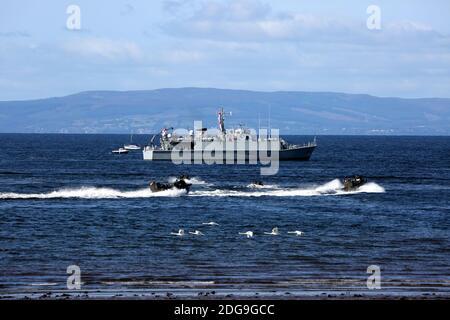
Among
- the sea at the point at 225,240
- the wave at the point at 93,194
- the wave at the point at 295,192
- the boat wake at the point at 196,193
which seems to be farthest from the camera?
the wave at the point at 295,192

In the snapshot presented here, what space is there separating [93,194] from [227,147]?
72.7m

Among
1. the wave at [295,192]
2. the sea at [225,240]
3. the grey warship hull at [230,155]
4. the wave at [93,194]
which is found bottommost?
the sea at [225,240]

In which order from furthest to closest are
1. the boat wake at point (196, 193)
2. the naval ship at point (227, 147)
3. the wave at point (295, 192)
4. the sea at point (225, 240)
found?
the naval ship at point (227, 147), the wave at point (295, 192), the boat wake at point (196, 193), the sea at point (225, 240)

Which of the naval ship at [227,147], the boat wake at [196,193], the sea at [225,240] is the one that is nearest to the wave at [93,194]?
the boat wake at [196,193]

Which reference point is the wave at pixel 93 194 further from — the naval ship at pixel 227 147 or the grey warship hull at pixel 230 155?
the grey warship hull at pixel 230 155

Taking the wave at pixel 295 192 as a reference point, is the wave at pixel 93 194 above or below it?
above

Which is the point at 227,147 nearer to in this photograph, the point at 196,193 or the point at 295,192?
the point at 295,192

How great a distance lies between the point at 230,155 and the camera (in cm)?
15562

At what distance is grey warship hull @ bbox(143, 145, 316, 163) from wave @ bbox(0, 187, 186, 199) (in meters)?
68.2

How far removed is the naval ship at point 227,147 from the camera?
6107 inches

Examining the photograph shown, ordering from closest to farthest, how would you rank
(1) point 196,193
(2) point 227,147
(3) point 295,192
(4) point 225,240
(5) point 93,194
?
(4) point 225,240 < (5) point 93,194 < (1) point 196,193 < (3) point 295,192 < (2) point 227,147

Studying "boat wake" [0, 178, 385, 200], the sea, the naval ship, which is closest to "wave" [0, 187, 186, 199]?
"boat wake" [0, 178, 385, 200]

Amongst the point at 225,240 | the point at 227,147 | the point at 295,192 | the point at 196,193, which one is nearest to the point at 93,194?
the point at 196,193
